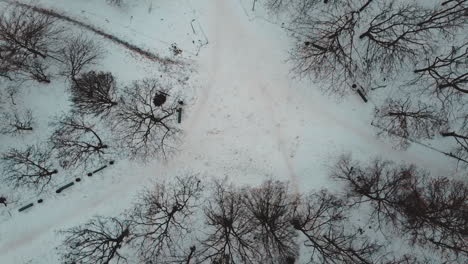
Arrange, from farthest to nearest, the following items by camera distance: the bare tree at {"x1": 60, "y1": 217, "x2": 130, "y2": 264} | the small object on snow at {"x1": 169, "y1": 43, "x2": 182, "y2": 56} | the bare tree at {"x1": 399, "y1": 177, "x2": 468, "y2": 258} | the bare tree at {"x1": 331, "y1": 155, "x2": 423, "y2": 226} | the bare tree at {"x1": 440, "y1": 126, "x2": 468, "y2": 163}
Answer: the small object on snow at {"x1": 169, "y1": 43, "x2": 182, "y2": 56} → the bare tree at {"x1": 440, "y1": 126, "x2": 468, "y2": 163} → the bare tree at {"x1": 331, "y1": 155, "x2": 423, "y2": 226} → the bare tree at {"x1": 60, "y1": 217, "x2": 130, "y2": 264} → the bare tree at {"x1": 399, "y1": 177, "x2": 468, "y2": 258}

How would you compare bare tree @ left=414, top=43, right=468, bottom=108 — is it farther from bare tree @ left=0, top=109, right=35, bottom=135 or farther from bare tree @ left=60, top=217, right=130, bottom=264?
bare tree @ left=0, top=109, right=35, bottom=135

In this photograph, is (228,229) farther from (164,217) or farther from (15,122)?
(15,122)

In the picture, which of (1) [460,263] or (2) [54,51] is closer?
(1) [460,263]

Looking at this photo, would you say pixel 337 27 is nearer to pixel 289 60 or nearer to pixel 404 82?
pixel 289 60

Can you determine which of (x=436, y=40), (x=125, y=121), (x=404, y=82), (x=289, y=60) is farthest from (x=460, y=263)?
(x=125, y=121)

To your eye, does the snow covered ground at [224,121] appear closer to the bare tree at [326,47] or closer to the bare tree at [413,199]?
the bare tree at [326,47]

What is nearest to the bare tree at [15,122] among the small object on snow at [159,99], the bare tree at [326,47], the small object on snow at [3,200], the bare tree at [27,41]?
the bare tree at [27,41]

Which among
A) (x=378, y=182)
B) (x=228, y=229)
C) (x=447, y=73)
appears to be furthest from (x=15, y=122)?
(x=447, y=73)

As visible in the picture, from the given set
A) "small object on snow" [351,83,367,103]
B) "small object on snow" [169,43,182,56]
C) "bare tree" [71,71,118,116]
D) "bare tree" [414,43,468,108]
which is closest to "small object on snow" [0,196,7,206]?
"bare tree" [71,71,118,116]
